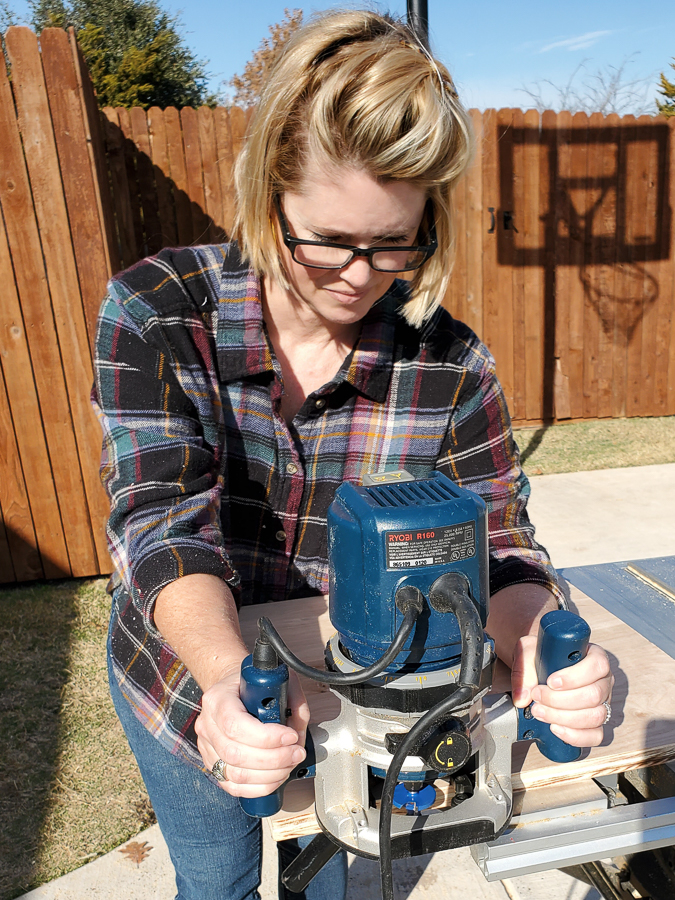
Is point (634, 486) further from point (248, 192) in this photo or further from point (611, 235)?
point (248, 192)

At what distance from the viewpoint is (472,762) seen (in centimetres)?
98

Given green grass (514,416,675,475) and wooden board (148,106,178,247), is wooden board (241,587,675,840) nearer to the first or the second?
green grass (514,416,675,475)

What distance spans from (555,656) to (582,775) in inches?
10.0

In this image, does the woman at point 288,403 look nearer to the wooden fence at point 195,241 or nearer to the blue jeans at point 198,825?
the blue jeans at point 198,825

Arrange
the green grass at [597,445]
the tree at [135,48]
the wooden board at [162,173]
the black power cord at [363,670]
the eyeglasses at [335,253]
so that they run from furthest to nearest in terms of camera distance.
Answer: the tree at [135,48]
the green grass at [597,445]
the wooden board at [162,173]
the eyeglasses at [335,253]
the black power cord at [363,670]

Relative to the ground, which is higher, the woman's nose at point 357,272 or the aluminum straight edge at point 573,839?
the woman's nose at point 357,272

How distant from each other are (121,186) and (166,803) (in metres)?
4.55

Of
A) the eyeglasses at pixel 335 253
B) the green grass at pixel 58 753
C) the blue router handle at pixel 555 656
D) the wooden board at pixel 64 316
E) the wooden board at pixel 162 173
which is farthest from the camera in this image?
the wooden board at pixel 162 173

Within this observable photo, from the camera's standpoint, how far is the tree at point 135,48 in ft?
47.2

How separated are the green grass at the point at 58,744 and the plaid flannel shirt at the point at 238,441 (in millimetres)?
1376

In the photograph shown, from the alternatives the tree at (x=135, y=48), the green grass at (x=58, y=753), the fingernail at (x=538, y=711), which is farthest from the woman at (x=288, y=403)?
the tree at (x=135, y=48)

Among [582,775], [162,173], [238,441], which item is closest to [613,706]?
[582,775]

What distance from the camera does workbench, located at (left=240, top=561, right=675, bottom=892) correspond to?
102cm

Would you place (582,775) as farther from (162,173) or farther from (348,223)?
(162,173)
